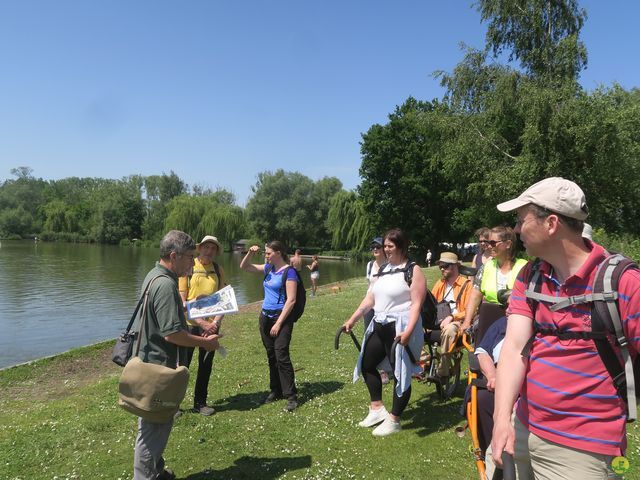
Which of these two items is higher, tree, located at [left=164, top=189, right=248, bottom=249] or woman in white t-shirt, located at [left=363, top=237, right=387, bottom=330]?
tree, located at [left=164, top=189, right=248, bottom=249]

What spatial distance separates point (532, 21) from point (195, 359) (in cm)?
2260

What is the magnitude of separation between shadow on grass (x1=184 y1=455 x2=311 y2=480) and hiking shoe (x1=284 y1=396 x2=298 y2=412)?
125 centimetres

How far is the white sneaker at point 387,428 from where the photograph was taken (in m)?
4.87

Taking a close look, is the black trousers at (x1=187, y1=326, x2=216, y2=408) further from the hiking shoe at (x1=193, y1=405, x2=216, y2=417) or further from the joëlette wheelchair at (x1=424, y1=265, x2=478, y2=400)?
the joëlette wheelchair at (x1=424, y1=265, x2=478, y2=400)

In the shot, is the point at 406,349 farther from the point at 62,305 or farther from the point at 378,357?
the point at 62,305

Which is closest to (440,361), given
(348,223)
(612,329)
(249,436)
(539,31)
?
(249,436)

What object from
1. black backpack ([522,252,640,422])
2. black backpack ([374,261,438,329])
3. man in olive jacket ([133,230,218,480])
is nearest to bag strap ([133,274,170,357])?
man in olive jacket ([133,230,218,480])

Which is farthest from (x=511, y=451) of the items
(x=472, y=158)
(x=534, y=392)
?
(x=472, y=158)

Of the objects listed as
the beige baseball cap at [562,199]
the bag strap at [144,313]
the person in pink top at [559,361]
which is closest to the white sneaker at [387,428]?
the bag strap at [144,313]

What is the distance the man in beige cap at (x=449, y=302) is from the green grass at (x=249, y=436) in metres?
0.82

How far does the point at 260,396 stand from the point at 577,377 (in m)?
5.21

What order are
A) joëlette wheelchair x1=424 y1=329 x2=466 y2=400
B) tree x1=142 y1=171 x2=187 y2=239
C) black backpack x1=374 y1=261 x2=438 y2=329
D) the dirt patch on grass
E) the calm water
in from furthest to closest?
tree x1=142 y1=171 x2=187 y2=239 → the calm water → the dirt patch on grass → joëlette wheelchair x1=424 y1=329 x2=466 y2=400 → black backpack x1=374 y1=261 x2=438 y2=329

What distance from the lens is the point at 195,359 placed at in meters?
8.83

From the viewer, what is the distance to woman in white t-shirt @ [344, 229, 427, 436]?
470 cm
